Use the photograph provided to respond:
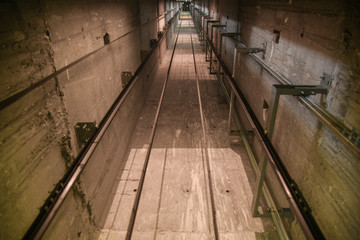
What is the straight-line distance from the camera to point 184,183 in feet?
9.21

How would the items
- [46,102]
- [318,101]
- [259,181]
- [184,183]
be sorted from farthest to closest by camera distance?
[184,183] → [259,181] → [318,101] → [46,102]

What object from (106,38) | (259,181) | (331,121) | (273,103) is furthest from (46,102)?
(259,181)

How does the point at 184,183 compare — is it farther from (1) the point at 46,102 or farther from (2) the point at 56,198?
(1) the point at 46,102

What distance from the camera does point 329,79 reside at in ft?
4.59

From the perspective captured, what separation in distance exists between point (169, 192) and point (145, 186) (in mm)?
305

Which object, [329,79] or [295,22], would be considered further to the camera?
[295,22]

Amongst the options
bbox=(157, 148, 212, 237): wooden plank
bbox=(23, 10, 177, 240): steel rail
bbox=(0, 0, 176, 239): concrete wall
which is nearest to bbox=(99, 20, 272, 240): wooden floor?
bbox=(157, 148, 212, 237): wooden plank

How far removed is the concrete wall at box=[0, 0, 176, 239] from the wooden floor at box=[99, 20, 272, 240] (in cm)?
43

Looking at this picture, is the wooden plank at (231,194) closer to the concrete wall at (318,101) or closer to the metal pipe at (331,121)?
the concrete wall at (318,101)

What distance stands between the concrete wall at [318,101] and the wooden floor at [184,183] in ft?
1.75

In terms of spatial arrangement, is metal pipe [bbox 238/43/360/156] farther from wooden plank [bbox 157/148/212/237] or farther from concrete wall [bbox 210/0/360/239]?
wooden plank [bbox 157/148/212/237]

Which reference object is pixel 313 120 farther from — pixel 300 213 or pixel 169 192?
pixel 169 192

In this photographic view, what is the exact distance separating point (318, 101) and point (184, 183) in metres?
1.78

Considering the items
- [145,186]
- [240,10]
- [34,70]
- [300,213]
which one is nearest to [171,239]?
[145,186]
